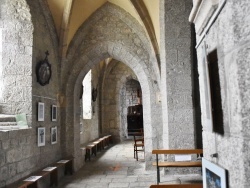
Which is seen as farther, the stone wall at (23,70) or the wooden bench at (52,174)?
the stone wall at (23,70)

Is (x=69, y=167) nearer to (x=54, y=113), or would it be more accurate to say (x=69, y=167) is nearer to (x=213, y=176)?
(x=54, y=113)

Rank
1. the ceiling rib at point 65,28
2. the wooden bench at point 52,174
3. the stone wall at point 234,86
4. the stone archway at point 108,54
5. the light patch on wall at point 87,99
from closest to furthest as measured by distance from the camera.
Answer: the stone wall at point 234,86 → the wooden bench at point 52,174 → the ceiling rib at point 65,28 → the stone archway at point 108,54 → the light patch on wall at point 87,99

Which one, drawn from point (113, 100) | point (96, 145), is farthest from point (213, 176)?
point (113, 100)

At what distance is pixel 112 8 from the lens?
19.2 ft

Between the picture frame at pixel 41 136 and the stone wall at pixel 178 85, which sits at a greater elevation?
the stone wall at pixel 178 85

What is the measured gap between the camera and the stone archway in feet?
18.6

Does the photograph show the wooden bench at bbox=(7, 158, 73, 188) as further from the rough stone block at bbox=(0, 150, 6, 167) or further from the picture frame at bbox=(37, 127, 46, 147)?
the picture frame at bbox=(37, 127, 46, 147)

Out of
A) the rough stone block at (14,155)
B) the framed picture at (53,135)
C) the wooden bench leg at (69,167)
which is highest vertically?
the framed picture at (53,135)

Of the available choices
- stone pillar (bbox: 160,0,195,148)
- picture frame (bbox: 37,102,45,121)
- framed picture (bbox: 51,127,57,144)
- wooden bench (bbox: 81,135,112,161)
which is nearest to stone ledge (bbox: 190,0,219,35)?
stone pillar (bbox: 160,0,195,148)

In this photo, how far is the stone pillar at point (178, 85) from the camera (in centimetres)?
449

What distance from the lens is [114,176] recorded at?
509 centimetres

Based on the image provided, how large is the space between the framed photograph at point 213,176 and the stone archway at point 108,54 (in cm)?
392

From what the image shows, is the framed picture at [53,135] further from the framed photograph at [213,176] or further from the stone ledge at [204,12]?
the stone ledge at [204,12]

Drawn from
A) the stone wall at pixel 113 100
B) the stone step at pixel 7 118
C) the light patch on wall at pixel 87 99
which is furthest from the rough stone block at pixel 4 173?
the stone wall at pixel 113 100
